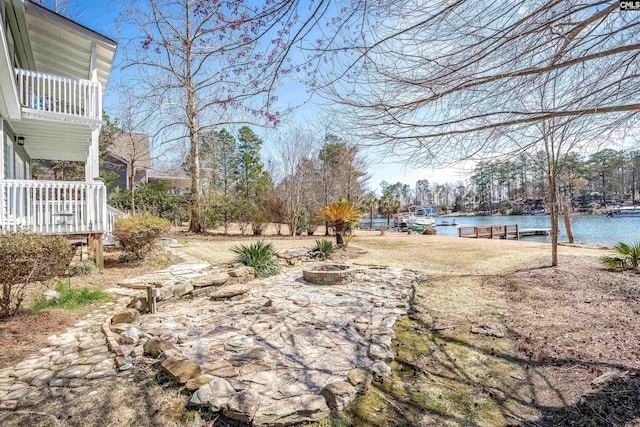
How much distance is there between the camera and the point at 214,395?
254 centimetres

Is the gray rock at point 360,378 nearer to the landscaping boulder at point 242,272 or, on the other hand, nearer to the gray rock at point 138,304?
the gray rock at point 138,304

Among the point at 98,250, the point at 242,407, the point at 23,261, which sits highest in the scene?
the point at 23,261

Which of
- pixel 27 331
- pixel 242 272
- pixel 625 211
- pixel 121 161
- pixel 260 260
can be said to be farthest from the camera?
pixel 625 211

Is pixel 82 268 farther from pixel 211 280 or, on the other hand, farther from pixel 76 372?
pixel 76 372

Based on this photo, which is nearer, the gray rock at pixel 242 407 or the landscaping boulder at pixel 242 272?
the gray rock at pixel 242 407

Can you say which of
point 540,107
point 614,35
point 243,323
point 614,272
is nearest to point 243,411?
point 243,323

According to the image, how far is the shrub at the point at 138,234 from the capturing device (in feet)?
24.9

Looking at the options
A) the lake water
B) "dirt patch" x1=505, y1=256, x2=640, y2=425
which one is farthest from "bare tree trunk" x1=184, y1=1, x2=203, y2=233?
the lake water

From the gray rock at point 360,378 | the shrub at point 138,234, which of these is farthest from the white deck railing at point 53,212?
the gray rock at point 360,378

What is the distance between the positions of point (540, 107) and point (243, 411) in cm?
395

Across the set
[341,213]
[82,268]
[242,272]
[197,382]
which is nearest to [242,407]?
[197,382]

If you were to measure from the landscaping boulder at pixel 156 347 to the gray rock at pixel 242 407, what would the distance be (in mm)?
1266

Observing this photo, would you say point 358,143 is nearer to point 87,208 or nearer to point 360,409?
point 360,409

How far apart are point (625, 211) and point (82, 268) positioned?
45374 mm
